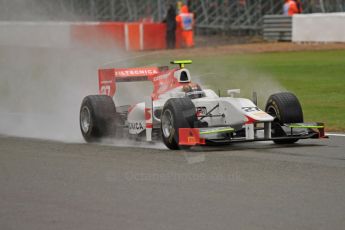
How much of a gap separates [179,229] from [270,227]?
0.70m

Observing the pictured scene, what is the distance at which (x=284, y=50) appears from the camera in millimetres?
33250

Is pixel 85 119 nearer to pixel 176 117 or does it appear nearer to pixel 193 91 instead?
pixel 193 91

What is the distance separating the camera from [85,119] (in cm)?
1377

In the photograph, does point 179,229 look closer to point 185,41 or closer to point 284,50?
point 284,50

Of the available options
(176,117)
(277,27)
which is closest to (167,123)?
(176,117)

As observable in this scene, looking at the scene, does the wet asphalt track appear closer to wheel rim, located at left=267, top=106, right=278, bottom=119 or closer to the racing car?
the racing car

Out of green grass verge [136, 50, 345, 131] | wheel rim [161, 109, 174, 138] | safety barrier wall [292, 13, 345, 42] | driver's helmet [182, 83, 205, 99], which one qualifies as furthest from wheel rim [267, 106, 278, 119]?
safety barrier wall [292, 13, 345, 42]

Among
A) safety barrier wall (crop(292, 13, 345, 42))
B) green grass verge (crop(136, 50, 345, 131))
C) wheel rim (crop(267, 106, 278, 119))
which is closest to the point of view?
wheel rim (crop(267, 106, 278, 119))

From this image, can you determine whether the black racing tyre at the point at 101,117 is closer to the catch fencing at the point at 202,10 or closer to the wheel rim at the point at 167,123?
the wheel rim at the point at 167,123

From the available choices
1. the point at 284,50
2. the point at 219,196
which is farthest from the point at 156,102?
the point at 284,50

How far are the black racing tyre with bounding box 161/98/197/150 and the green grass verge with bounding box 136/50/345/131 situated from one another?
3.57 meters

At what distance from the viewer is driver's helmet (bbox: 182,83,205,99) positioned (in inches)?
503

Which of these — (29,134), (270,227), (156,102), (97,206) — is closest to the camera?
(270,227)

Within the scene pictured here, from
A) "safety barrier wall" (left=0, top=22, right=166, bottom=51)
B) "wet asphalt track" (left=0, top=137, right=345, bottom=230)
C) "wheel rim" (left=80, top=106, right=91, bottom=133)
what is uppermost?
"safety barrier wall" (left=0, top=22, right=166, bottom=51)
